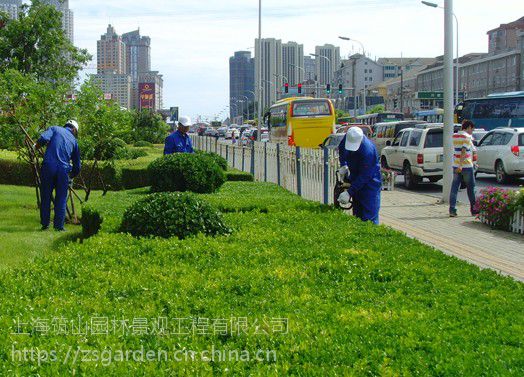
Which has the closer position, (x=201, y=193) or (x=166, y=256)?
(x=166, y=256)

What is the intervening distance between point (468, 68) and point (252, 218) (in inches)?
3654

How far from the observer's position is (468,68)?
95.7m

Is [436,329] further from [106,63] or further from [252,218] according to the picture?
[106,63]

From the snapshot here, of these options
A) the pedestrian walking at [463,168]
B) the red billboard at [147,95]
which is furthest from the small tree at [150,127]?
the pedestrian walking at [463,168]

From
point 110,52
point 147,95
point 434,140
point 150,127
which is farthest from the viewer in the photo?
point 110,52

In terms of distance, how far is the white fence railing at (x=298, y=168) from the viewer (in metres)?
11.4

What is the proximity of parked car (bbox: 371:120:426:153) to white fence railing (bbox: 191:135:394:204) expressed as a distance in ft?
39.6

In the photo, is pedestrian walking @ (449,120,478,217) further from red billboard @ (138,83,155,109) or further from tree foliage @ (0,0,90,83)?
red billboard @ (138,83,155,109)

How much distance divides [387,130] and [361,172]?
24592 millimetres

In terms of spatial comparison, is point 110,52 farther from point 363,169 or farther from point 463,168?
point 363,169

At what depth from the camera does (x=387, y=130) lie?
32.7m

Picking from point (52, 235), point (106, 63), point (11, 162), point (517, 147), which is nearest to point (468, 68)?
point (106, 63)

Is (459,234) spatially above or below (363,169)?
below

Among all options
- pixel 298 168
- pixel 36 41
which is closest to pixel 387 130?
pixel 36 41
